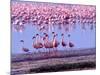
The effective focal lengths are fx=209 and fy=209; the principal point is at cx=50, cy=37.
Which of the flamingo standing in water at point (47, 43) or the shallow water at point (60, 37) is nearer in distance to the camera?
the shallow water at point (60, 37)

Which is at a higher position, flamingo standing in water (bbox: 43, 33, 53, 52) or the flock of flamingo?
the flock of flamingo

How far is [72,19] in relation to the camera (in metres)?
2.35

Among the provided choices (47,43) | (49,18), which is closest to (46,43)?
(47,43)

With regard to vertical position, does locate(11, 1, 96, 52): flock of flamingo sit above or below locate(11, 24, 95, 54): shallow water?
above

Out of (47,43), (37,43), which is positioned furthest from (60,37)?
(37,43)

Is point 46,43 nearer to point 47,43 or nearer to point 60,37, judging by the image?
point 47,43

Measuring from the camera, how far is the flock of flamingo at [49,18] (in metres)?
2.14

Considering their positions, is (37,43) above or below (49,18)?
below

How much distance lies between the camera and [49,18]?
2.26 m

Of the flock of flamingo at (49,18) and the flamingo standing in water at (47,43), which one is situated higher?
the flock of flamingo at (49,18)

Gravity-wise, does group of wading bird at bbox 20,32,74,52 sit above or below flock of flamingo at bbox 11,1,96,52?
below

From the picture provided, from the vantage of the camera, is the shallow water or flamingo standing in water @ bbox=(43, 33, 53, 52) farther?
flamingo standing in water @ bbox=(43, 33, 53, 52)

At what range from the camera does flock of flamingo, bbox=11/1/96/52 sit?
2.14m
